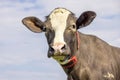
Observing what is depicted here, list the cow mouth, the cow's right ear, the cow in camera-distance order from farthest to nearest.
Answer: the cow's right ear < the cow < the cow mouth

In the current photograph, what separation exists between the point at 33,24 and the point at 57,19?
4.53ft

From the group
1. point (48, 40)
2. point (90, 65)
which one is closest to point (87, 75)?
point (90, 65)

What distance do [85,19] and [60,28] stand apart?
1384mm

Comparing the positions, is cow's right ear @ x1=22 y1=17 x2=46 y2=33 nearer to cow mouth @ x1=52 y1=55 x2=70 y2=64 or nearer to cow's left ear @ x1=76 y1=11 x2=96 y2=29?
cow's left ear @ x1=76 y1=11 x2=96 y2=29

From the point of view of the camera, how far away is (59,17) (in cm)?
1667

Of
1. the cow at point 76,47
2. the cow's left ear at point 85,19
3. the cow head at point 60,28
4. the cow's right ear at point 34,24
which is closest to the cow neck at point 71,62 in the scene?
the cow at point 76,47

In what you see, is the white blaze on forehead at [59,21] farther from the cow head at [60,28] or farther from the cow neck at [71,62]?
the cow neck at [71,62]

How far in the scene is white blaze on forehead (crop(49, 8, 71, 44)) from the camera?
628 inches

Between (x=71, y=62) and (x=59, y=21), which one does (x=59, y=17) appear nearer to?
(x=59, y=21)

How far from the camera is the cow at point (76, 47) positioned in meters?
16.2

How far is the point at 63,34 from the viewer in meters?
16.1

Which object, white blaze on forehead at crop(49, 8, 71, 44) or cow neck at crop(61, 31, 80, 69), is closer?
white blaze on forehead at crop(49, 8, 71, 44)

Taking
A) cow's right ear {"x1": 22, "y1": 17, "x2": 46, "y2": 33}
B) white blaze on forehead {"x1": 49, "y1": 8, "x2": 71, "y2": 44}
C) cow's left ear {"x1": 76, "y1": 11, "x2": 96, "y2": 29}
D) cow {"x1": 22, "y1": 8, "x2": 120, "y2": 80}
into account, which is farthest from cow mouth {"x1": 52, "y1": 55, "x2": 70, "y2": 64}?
cow's right ear {"x1": 22, "y1": 17, "x2": 46, "y2": 33}

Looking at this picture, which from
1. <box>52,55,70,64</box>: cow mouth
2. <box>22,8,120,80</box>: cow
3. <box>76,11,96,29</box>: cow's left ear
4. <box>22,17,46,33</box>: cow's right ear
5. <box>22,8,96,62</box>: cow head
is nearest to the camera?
<box>22,8,96,62</box>: cow head
